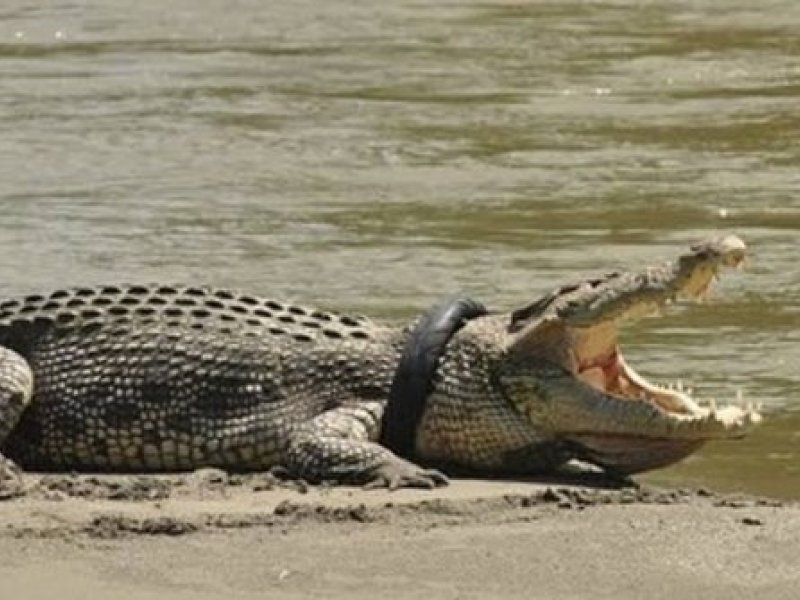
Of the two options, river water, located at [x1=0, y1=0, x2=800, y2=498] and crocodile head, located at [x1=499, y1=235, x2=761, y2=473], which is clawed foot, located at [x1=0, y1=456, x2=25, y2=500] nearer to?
crocodile head, located at [x1=499, y1=235, x2=761, y2=473]

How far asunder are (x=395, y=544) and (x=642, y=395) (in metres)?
1.55

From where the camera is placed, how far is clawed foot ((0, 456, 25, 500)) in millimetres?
7211

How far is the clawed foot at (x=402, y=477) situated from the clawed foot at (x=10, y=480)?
94 cm

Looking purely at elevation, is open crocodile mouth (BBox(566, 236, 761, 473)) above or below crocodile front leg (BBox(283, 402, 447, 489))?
above

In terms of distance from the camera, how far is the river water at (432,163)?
10414 millimetres

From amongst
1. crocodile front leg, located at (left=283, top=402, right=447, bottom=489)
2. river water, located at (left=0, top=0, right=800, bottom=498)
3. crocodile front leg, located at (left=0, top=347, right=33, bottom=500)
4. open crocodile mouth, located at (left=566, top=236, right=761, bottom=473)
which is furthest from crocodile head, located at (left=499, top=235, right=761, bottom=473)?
crocodile front leg, located at (left=0, top=347, right=33, bottom=500)

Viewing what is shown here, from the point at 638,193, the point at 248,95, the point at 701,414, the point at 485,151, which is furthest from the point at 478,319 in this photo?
the point at 248,95

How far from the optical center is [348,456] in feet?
25.2

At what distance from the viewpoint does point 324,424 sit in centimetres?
782

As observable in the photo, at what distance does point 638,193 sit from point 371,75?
5261 millimetres

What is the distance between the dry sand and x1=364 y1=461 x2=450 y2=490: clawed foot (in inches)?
2.7

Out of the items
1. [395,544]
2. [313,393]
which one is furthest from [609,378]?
[395,544]

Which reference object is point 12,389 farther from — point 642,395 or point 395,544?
point 395,544

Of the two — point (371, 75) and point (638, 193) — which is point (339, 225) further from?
point (371, 75)
